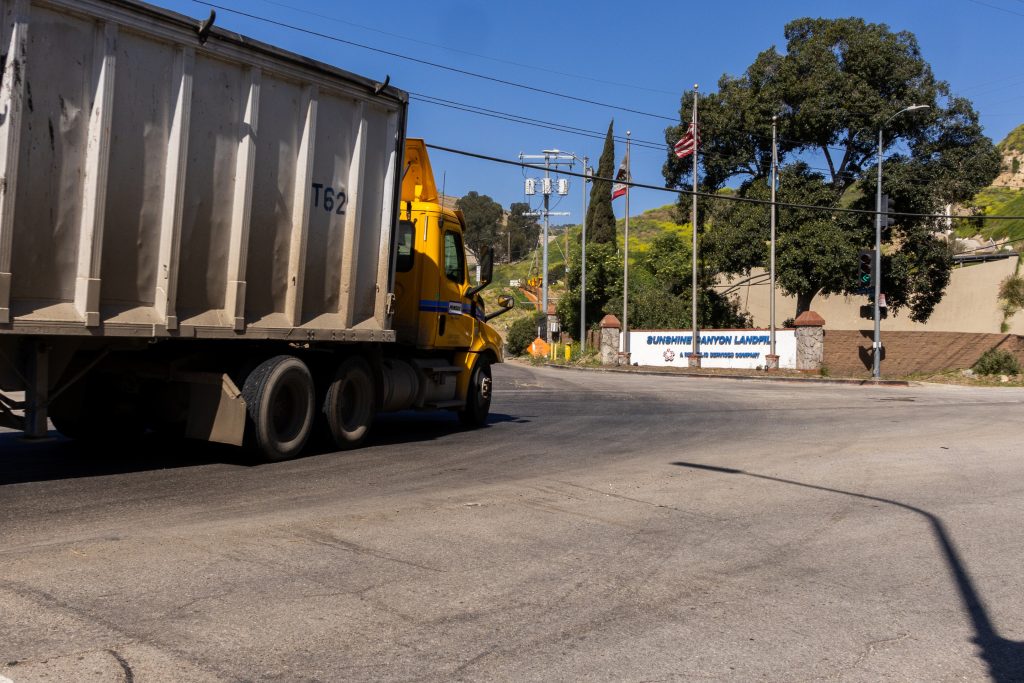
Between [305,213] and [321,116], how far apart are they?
1.07 m

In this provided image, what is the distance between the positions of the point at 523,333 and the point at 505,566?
5567 cm

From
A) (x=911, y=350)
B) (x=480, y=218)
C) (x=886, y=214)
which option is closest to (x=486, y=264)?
(x=886, y=214)

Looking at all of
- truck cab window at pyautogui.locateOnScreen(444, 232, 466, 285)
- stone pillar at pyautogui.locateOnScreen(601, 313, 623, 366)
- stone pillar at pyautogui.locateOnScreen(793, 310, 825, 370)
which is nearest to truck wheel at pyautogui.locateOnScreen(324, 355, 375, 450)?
truck cab window at pyautogui.locateOnScreen(444, 232, 466, 285)

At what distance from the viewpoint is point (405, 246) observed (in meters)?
12.8

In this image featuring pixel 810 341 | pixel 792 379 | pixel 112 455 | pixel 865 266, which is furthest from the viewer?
pixel 810 341

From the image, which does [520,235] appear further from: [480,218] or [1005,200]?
[1005,200]

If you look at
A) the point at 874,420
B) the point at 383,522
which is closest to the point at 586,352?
the point at 874,420

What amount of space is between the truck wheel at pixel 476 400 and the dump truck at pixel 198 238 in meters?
1.59

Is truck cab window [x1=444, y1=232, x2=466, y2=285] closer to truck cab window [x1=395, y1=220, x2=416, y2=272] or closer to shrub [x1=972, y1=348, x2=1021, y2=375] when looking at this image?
truck cab window [x1=395, y1=220, x2=416, y2=272]

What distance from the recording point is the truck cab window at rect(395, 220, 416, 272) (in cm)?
1270

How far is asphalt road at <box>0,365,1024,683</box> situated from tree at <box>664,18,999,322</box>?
30993 millimetres

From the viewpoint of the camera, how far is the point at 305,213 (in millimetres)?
10016

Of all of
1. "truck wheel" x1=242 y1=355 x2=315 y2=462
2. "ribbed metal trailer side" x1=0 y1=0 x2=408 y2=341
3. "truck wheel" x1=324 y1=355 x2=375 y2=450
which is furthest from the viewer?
"truck wheel" x1=324 y1=355 x2=375 y2=450

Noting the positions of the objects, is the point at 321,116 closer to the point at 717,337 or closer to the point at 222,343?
the point at 222,343
